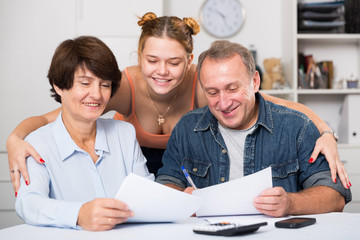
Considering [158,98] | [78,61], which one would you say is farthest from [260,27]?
[78,61]

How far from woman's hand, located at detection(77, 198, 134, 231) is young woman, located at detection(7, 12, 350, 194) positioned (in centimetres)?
31

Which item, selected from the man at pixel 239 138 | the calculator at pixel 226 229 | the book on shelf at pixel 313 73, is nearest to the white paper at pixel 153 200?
the calculator at pixel 226 229

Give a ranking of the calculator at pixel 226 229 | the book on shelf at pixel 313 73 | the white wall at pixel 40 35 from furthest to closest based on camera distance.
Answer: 1. the book on shelf at pixel 313 73
2. the white wall at pixel 40 35
3. the calculator at pixel 226 229

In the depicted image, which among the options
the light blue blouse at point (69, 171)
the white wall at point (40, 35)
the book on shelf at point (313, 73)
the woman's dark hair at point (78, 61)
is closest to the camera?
the light blue blouse at point (69, 171)

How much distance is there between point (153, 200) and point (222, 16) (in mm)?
2847

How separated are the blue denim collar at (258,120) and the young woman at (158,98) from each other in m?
0.20

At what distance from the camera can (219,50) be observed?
1.62 m

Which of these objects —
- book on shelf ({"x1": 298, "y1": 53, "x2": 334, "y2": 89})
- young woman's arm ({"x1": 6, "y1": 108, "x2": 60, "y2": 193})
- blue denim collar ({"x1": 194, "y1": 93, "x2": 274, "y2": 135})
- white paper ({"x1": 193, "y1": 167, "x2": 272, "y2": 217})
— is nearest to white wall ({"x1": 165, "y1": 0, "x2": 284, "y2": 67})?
book on shelf ({"x1": 298, "y1": 53, "x2": 334, "y2": 89})

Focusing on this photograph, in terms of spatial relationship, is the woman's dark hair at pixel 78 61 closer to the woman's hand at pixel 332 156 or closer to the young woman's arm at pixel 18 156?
the young woman's arm at pixel 18 156

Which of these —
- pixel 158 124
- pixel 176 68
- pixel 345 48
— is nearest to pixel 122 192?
pixel 176 68

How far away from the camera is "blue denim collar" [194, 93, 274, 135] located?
1.67 meters

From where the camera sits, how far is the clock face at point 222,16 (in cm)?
369

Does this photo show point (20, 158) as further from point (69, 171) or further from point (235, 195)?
point (235, 195)

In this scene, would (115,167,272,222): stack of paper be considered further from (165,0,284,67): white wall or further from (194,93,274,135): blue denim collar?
(165,0,284,67): white wall
